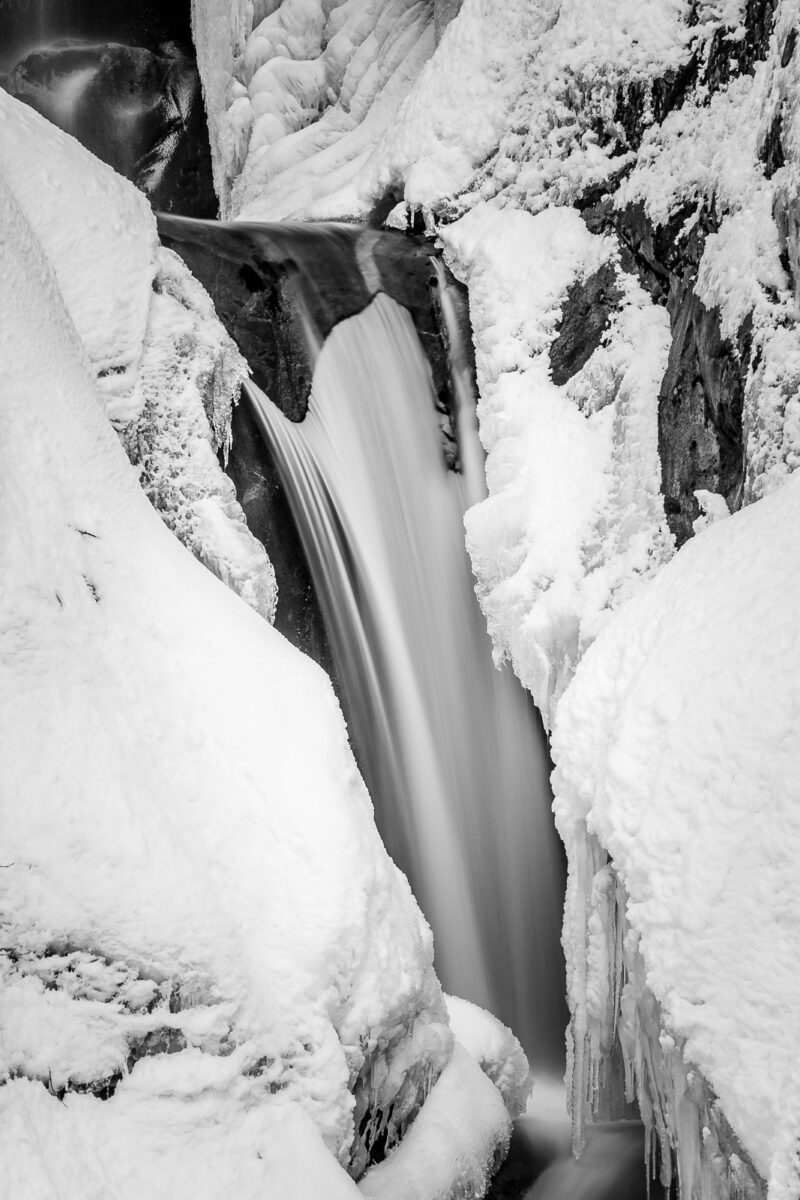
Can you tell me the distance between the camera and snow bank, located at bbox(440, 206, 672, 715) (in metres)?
5.53

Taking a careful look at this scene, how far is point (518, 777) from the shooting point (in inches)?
235

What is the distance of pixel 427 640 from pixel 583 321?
264 cm

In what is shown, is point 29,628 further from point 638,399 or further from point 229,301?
point 638,399

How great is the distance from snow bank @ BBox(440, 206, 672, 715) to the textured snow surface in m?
1.72

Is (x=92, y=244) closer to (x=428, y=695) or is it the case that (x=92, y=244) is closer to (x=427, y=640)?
(x=427, y=640)

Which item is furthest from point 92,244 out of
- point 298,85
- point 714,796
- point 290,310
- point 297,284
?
point 298,85

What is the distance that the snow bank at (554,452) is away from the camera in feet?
18.1

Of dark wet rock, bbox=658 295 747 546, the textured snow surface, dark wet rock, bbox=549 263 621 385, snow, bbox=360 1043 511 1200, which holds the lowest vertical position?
snow, bbox=360 1043 511 1200

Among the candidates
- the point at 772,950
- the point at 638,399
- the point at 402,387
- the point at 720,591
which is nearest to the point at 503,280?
the point at 402,387

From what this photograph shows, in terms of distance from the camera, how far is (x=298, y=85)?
12047mm

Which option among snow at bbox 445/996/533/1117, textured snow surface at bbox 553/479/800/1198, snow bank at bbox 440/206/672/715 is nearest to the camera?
textured snow surface at bbox 553/479/800/1198

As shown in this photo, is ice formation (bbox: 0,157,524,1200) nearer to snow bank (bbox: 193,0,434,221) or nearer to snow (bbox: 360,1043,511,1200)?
snow (bbox: 360,1043,511,1200)

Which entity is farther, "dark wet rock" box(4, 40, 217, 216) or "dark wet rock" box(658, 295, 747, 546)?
"dark wet rock" box(4, 40, 217, 216)

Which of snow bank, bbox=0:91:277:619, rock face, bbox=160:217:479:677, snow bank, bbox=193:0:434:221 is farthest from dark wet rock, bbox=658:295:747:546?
snow bank, bbox=193:0:434:221
